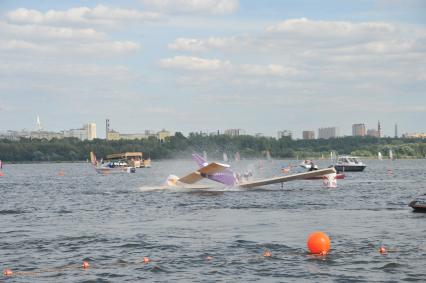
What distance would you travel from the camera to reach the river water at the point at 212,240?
23002mm

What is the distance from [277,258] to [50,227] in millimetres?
14736

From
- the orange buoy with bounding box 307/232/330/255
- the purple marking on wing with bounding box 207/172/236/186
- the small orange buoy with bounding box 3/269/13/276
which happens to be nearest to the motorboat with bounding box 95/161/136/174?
the purple marking on wing with bounding box 207/172/236/186

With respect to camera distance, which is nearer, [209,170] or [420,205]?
[420,205]

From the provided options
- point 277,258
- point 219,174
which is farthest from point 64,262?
point 219,174

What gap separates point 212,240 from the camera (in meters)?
29.6

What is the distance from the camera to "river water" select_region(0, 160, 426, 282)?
23.0 meters

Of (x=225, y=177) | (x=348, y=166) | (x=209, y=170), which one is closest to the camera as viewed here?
(x=209, y=170)

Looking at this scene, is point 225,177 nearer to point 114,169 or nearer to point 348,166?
point 348,166

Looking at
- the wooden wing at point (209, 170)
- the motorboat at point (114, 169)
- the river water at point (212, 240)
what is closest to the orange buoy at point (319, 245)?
the river water at point (212, 240)

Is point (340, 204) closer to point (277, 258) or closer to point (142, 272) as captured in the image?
point (277, 258)

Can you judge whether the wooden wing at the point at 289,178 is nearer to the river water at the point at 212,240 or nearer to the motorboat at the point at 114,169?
the river water at the point at 212,240

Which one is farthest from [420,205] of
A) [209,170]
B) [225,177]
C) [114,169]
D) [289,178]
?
[114,169]

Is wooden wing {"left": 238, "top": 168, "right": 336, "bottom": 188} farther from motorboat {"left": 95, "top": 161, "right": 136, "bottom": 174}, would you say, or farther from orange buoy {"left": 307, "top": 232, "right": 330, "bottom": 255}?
motorboat {"left": 95, "top": 161, "right": 136, "bottom": 174}

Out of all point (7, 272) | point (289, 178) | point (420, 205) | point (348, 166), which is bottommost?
point (7, 272)
